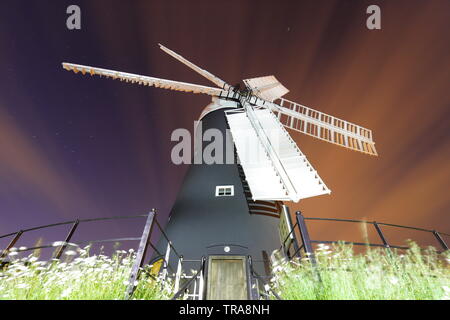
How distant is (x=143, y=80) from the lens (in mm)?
10320

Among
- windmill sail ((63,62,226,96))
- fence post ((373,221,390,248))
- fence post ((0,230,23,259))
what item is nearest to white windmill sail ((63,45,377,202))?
windmill sail ((63,62,226,96))

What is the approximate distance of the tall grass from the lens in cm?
Answer: 228

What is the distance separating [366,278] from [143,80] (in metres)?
10.7

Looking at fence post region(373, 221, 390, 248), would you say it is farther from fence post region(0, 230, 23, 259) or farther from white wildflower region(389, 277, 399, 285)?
fence post region(0, 230, 23, 259)

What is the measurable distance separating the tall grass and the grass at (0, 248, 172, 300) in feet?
6.31

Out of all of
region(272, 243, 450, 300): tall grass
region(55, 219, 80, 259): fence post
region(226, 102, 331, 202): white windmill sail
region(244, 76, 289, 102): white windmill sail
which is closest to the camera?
region(272, 243, 450, 300): tall grass

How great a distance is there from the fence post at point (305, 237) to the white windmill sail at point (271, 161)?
2.15 meters

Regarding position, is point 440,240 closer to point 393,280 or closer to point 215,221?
point 393,280

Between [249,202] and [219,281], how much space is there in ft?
7.70

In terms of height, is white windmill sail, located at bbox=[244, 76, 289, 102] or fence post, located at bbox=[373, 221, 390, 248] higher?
white windmill sail, located at bbox=[244, 76, 289, 102]

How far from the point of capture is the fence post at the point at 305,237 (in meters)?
2.94

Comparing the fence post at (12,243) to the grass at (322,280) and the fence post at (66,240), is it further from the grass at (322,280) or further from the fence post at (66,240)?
the grass at (322,280)

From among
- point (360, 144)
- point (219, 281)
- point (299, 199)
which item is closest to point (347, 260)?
point (219, 281)

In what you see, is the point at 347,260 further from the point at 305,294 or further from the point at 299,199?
the point at 299,199
